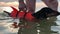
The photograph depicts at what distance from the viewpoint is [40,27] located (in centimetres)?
244

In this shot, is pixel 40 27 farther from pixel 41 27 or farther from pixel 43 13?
pixel 43 13

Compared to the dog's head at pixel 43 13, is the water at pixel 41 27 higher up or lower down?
lower down

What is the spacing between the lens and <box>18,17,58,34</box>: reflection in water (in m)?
2.29

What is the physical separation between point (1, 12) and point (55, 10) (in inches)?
34.8

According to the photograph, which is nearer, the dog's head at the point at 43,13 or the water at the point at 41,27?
the water at the point at 41,27

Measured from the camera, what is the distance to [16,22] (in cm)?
264

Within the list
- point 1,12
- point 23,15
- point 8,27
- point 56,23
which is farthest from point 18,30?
point 1,12

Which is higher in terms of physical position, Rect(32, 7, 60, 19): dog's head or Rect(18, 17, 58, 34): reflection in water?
Rect(32, 7, 60, 19): dog's head

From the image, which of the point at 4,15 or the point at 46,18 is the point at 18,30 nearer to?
the point at 46,18

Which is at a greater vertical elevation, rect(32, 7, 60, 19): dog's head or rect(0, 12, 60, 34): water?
rect(32, 7, 60, 19): dog's head

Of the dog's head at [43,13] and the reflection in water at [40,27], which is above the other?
the dog's head at [43,13]

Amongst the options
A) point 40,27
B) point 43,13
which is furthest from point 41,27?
point 43,13

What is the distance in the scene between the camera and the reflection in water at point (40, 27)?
2290mm

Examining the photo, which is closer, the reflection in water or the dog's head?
the reflection in water
